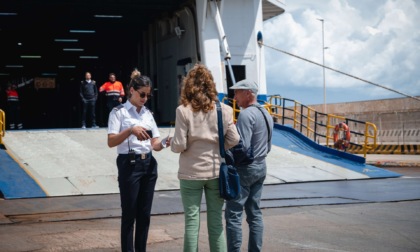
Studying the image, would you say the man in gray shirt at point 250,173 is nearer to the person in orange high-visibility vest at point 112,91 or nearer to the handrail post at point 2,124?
the handrail post at point 2,124

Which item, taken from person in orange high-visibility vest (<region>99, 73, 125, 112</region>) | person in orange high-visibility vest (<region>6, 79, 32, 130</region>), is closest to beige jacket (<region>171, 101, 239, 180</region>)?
person in orange high-visibility vest (<region>99, 73, 125, 112</region>)

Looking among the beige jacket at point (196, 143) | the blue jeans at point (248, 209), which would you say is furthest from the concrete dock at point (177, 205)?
the beige jacket at point (196, 143)

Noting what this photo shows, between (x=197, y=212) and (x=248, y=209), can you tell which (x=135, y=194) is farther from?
(x=248, y=209)

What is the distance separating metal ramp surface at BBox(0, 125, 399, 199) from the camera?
45.3 feet

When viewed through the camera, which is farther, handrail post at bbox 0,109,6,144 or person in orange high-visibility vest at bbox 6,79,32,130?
person in orange high-visibility vest at bbox 6,79,32,130

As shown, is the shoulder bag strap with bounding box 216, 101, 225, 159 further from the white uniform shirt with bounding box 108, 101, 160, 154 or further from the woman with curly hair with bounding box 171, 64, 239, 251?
Answer: the white uniform shirt with bounding box 108, 101, 160, 154

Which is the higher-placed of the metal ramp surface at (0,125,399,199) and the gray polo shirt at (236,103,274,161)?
the gray polo shirt at (236,103,274,161)

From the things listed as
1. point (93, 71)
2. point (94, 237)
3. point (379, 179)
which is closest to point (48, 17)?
point (93, 71)

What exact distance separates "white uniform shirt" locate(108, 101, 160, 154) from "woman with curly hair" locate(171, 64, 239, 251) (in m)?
0.75

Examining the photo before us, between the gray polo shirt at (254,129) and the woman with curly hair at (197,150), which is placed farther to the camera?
the gray polo shirt at (254,129)

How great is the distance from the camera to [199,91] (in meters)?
5.65

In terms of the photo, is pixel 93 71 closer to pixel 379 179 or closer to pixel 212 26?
pixel 212 26

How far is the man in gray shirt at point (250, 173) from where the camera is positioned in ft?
20.5

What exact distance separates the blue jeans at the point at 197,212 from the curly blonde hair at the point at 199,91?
0.71m
